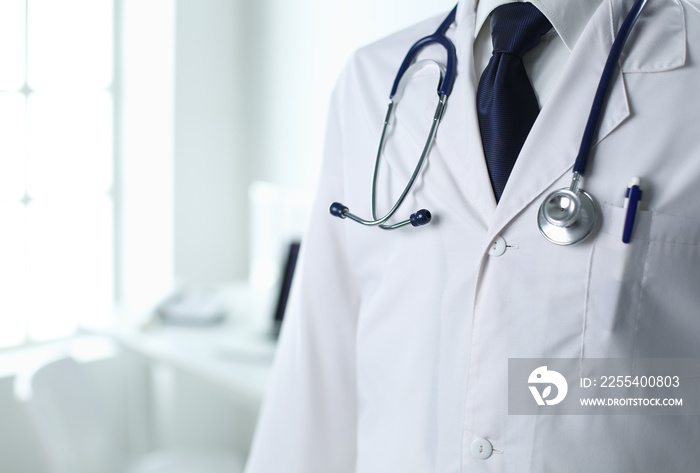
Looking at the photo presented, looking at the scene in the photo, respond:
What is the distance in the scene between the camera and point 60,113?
2.35 meters

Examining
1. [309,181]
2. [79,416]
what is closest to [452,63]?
[79,416]

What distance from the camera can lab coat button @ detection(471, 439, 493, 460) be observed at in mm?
740

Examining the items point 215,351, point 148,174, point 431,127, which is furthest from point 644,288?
point 148,174

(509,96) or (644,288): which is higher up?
(509,96)

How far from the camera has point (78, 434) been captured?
4.94 feet

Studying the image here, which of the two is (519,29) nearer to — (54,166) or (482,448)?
(482,448)

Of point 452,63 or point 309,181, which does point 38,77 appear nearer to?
point 309,181

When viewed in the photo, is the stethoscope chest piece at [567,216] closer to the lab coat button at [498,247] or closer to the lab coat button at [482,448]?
the lab coat button at [498,247]

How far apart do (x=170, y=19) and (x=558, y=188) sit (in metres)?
2.05

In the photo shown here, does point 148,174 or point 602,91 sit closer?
point 602,91

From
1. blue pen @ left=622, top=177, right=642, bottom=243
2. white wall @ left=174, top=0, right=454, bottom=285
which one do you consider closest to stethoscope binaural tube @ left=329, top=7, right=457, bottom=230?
blue pen @ left=622, top=177, right=642, bottom=243

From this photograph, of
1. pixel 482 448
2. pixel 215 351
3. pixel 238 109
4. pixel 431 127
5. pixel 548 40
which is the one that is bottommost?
pixel 215 351

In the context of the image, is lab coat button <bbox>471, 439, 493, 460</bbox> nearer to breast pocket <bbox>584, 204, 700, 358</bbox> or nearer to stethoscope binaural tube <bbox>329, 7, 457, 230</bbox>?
breast pocket <bbox>584, 204, 700, 358</bbox>

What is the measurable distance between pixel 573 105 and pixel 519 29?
4.8 inches
